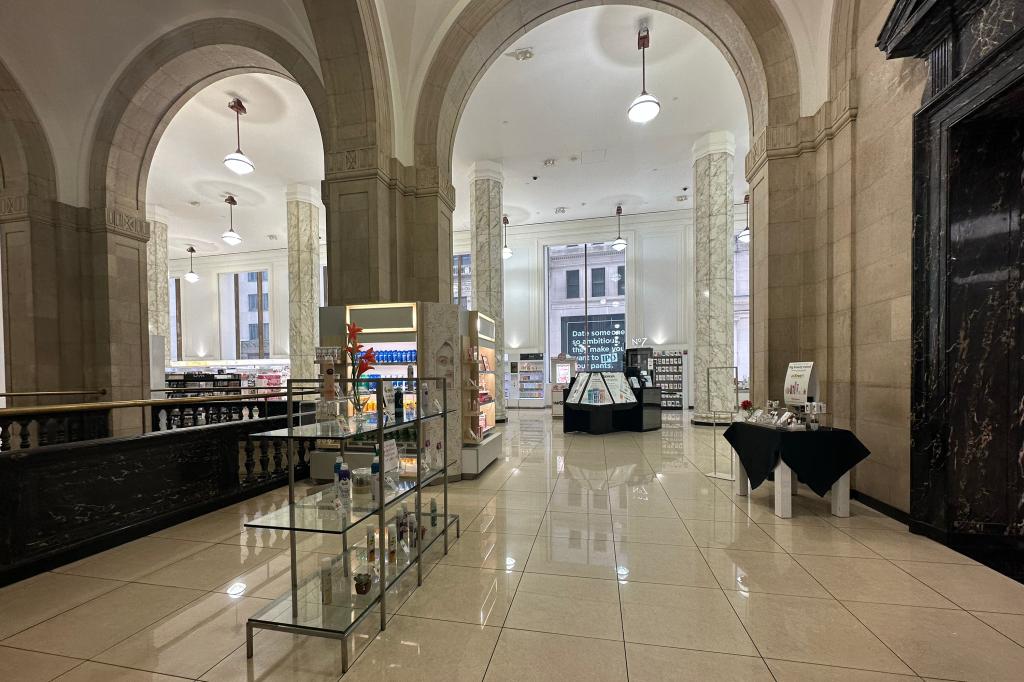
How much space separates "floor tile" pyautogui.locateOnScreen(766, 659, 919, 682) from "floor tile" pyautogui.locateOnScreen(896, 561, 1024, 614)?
1065mm

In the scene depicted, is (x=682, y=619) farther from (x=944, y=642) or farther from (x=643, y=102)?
(x=643, y=102)

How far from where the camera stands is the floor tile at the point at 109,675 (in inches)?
74.0

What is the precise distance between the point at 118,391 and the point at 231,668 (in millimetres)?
7585

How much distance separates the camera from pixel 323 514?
86.6 inches

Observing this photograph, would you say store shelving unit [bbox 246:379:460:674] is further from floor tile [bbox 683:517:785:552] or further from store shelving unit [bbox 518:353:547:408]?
store shelving unit [bbox 518:353:547:408]

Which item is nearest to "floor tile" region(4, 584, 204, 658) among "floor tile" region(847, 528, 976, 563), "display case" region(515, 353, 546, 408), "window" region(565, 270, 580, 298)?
"floor tile" region(847, 528, 976, 563)

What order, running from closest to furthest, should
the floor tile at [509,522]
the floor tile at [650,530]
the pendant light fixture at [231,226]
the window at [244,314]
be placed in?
the floor tile at [650,530]
the floor tile at [509,522]
the pendant light fixture at [231,226]
the window at [244,314]

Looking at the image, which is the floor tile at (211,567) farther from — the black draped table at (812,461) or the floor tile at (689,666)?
the black draped table at (812,461)

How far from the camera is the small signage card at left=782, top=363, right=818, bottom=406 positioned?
13.2 ft

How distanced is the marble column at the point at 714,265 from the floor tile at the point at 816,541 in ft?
21.2

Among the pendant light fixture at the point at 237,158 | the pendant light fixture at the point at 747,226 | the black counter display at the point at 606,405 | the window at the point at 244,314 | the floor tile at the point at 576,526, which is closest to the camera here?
the floor tile at the point at 576,526

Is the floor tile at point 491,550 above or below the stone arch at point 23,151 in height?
below

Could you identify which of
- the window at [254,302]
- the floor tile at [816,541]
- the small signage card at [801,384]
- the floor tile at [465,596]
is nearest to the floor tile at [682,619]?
the floor tile at [465,596]

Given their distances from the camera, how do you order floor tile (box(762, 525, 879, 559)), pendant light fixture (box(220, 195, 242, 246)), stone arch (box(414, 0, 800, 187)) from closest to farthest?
floor tile (box(762, 525, 879, 559)) → stone arch (box(414, 0, 800, 187)) → pendant light fixture (box(220, 195, 242, 246))
